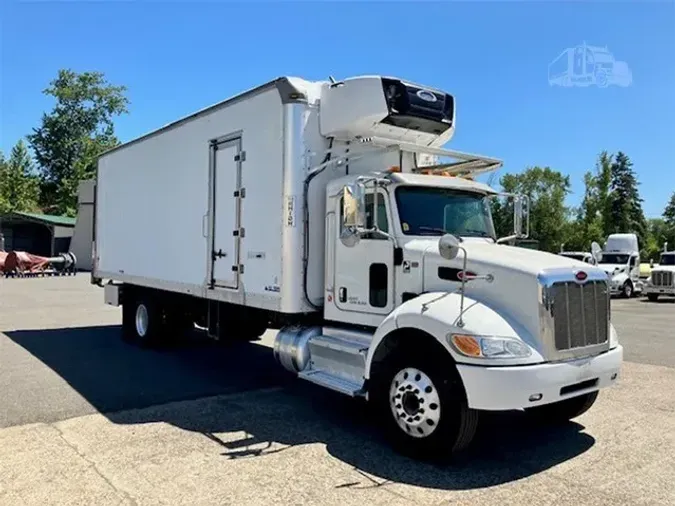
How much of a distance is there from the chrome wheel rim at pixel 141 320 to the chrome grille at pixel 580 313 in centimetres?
732

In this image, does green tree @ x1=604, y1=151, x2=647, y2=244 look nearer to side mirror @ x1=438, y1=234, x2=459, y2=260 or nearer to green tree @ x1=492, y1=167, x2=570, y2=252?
green tree @ x1=492, y1=167, x2=570, y2=252

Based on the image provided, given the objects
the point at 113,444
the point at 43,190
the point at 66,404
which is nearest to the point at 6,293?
the point at 66,404

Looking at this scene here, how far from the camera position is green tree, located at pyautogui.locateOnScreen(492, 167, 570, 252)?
189 ft

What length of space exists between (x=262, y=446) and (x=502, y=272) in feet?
8.66

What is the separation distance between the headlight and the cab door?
1.26 m

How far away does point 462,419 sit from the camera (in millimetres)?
4645

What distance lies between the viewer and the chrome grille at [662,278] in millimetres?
24859

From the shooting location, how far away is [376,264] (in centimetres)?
596

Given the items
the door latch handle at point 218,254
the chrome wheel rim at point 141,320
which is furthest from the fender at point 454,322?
the chrome wheel rim at point 141,320

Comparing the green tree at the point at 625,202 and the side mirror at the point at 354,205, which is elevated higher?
the green tree at the point at 625,202

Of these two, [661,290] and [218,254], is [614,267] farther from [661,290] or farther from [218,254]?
[218,254]

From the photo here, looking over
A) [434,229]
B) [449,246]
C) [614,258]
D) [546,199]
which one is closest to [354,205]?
[434,229]

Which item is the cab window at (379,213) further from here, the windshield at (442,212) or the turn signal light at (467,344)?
the turn signal light at (467,344)

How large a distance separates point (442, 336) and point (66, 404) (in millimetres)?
4366
